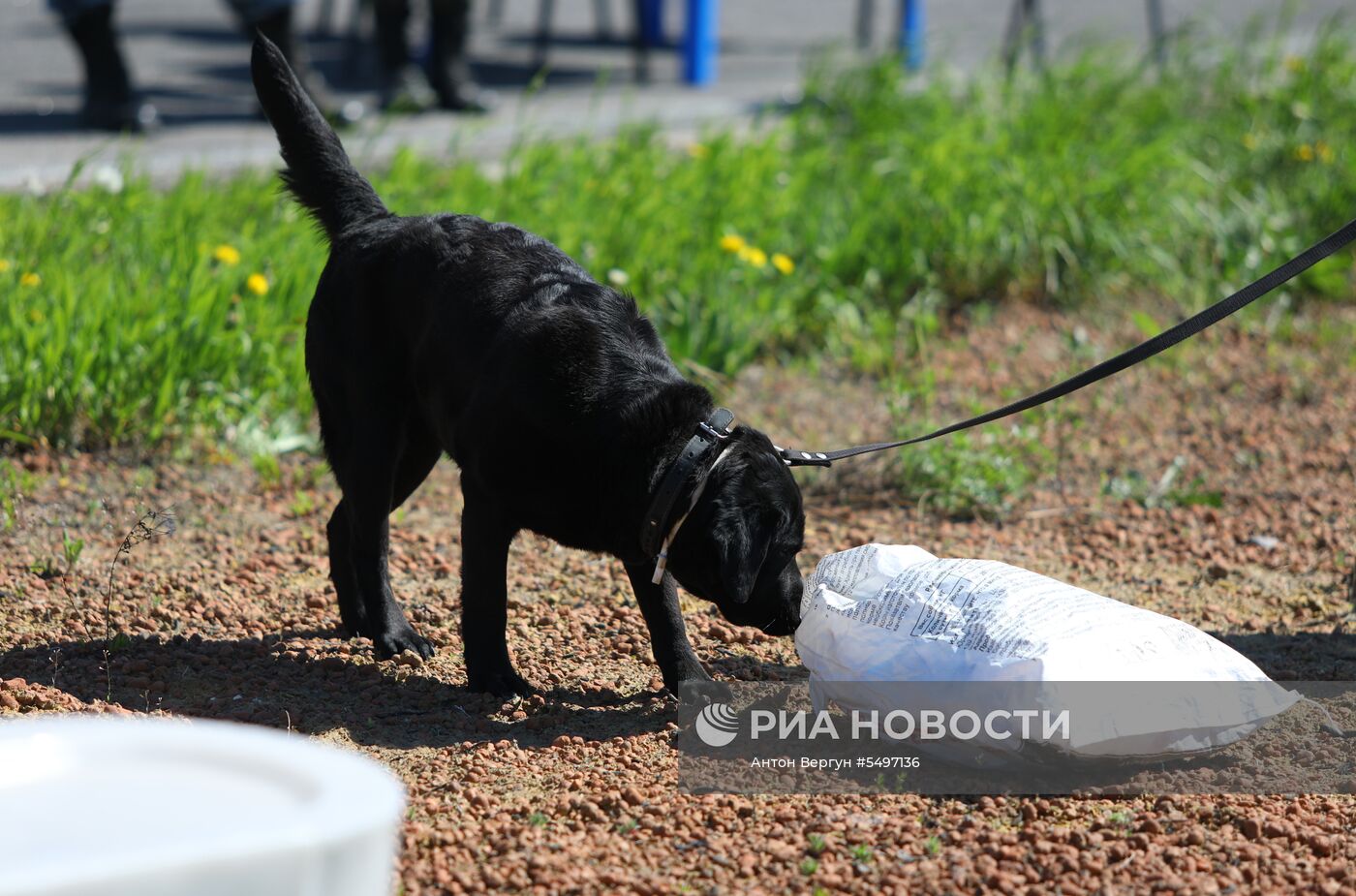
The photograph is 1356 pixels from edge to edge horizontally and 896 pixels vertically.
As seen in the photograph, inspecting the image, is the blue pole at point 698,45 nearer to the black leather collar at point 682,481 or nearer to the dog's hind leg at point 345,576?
the dog's hind leg at point 345,576

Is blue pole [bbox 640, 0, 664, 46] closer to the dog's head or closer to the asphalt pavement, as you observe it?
the asphalt pavement

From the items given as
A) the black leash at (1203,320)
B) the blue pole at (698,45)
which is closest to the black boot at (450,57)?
the blue pole at (698,45)

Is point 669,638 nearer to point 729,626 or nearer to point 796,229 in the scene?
point 729,626

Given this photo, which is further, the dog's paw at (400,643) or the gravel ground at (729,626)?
the dog's paw at (400,643)

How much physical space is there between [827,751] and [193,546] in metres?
1.78

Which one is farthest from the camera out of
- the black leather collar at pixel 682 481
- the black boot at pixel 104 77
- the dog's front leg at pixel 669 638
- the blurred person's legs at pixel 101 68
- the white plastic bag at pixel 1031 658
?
the black boot at pixel 104 77

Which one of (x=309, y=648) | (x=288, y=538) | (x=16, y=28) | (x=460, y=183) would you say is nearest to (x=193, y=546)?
(x=288, y=538)

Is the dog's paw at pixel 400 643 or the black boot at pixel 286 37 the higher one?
the black boot at pixel 286 37

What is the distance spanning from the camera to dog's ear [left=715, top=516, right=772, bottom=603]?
2541mm

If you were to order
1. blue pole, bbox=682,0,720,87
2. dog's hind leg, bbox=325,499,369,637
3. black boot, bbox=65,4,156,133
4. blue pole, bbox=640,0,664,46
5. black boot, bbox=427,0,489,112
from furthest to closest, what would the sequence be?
blue pole, bbox=640,0,664,46 < blue pole, bbox=682,0,720,87 < black boot, bbox=427,0,489,112 < black boot, bbox=65,4,156,133 < dog's hind leg, bbox=325,499,369,637

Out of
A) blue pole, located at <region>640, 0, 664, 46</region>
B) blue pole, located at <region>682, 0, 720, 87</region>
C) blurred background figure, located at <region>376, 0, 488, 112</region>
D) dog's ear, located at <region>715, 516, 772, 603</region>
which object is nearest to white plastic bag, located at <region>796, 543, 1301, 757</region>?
dog's ear, located at <region>715, 516, 772, 603</region>

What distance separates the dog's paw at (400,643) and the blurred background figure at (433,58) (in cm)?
467

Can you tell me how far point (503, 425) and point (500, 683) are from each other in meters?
0.51

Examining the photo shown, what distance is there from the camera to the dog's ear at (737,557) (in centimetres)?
254
